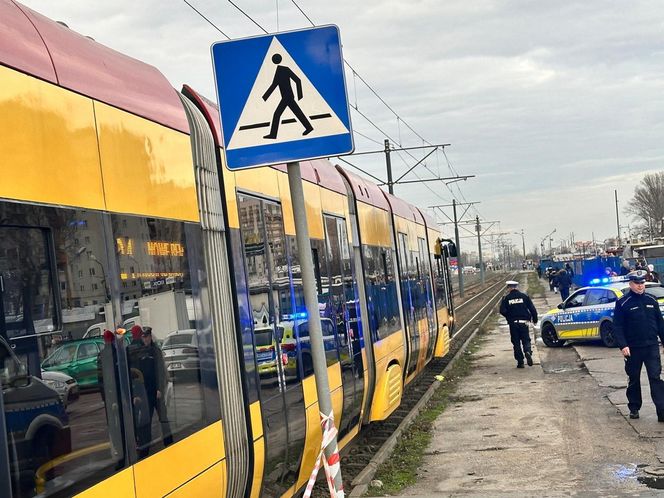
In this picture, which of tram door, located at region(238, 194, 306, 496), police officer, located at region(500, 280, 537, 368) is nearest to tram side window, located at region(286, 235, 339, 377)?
tram door, located at region(238, 194, 306, 496)

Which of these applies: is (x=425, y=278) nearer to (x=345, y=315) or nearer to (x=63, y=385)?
(x=345, y=315)

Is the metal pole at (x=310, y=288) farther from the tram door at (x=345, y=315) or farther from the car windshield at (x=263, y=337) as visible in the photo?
the tram door at (x=345, y=315)

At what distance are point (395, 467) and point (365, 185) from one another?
3.95 meters

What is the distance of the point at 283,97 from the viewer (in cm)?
428

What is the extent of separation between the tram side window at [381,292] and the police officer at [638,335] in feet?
9.18

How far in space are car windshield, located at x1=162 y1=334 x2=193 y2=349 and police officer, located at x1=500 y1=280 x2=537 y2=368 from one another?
43.7 feet

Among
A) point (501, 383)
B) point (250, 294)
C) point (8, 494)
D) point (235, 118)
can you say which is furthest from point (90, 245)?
point (501, 383)

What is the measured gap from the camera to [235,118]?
14.2 ft

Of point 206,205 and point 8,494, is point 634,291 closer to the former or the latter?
point 206,205

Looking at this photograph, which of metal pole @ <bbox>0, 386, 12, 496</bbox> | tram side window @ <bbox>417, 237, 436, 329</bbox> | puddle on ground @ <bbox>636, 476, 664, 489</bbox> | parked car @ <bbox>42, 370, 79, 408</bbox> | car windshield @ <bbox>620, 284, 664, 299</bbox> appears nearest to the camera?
metal pole @ <bbox>0, 386, 12, 496</bbox>

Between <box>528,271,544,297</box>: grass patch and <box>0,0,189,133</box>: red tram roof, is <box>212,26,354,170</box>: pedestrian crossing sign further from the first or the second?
<box>528,271,544,297</box>: grass patch

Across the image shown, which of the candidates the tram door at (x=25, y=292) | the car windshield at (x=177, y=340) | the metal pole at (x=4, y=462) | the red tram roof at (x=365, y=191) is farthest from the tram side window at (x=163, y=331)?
the red tram roof at (x=365, y=191)

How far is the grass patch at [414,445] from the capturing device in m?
8.84

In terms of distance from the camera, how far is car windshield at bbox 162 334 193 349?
Answer: 4778 mm
